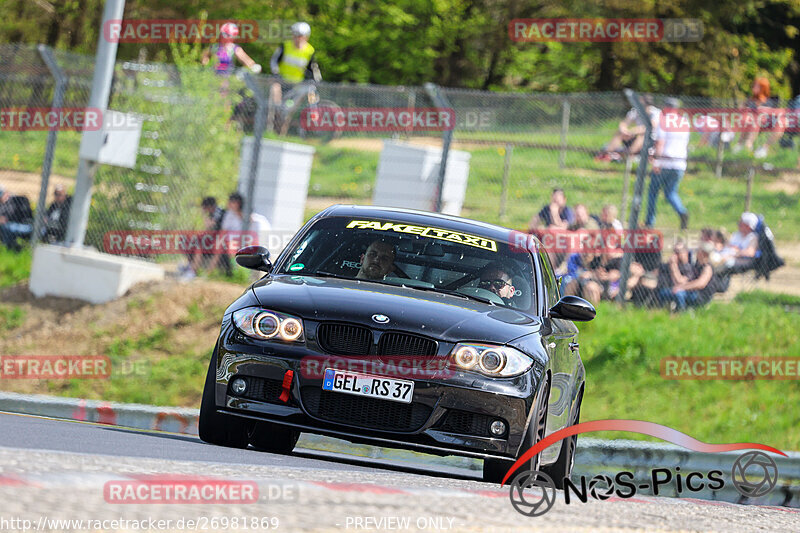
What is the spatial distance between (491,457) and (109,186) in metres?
10.7

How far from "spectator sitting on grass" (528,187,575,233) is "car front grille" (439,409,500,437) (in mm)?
8295

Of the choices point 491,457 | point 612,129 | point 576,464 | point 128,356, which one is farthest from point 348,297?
point 612,129

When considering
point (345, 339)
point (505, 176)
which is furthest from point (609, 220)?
point (345, 339)

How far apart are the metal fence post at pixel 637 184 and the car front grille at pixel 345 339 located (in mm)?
8106

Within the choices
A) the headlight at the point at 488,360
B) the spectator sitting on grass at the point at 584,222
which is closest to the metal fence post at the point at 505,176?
the spectator sitting on grass at the point at 584,222

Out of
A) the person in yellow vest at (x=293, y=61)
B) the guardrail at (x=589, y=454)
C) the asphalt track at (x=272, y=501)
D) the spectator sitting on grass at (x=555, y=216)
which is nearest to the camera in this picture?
the asphalt track at (x=272, y=501)

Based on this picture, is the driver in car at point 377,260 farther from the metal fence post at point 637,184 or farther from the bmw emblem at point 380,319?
the metal fence post at point 637,184

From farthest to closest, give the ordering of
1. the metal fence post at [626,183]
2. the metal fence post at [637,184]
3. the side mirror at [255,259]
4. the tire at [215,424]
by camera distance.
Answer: the metal fence post at [626,183]
the metal fence post at [637,184]
the side mirror at [255,259]
the tire at [215,424]

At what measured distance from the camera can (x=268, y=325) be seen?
734cm

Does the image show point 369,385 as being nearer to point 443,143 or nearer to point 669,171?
point 443,143

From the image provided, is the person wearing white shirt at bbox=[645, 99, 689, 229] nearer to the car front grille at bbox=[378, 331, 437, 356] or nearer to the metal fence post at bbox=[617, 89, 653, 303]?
the metal fence post at bbox=[617, 89, 653, 303]

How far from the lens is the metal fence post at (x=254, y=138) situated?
16.0 metres

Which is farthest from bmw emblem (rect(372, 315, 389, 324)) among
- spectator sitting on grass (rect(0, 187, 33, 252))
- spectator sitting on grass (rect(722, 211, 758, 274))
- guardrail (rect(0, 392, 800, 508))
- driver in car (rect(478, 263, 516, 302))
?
spectator sitting on grass (rect(0, 187, 33, 252))

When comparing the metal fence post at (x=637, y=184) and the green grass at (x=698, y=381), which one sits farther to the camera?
the metal fence post at (x=637, y=184)
